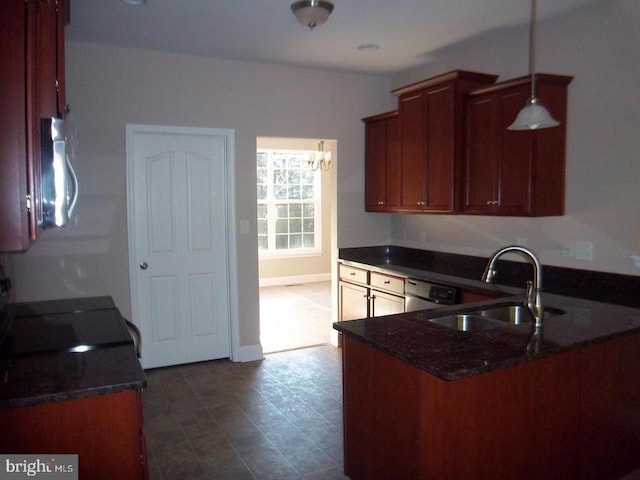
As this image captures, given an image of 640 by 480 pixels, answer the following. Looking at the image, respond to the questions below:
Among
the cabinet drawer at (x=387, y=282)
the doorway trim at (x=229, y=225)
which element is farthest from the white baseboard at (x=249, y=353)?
the cabinet drawer at (x=387, y=282)

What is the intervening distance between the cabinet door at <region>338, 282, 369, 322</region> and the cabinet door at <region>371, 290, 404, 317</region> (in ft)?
0.34

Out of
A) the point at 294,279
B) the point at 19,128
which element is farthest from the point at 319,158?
the point at 19,128

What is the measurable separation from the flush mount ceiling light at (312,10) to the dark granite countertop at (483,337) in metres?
1.86

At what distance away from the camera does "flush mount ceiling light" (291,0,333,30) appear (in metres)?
2.98

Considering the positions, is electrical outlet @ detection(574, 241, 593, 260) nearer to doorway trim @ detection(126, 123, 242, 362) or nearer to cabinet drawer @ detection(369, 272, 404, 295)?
cabinet drawer @ detection(369, 272, 404, 295)

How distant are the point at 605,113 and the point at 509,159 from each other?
24.9 inches

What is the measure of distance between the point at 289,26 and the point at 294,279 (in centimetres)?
560

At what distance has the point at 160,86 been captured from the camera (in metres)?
4.18

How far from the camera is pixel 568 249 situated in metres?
3.43

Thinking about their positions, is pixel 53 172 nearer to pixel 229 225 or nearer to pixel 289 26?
pixel 289 26

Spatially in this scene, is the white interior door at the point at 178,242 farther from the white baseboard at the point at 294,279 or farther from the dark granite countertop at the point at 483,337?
the white baseboard at the point at 294,279

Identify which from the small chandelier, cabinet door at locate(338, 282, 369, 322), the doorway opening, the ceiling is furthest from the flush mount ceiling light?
the doorway opening

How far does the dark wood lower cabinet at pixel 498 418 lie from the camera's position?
1.89 meters

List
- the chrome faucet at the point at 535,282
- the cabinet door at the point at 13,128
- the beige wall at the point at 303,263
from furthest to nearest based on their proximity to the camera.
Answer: the beige wall at the point at 303,263, the chrome faucet at the point at 535,282, the cabinet door at the point at 13,128
